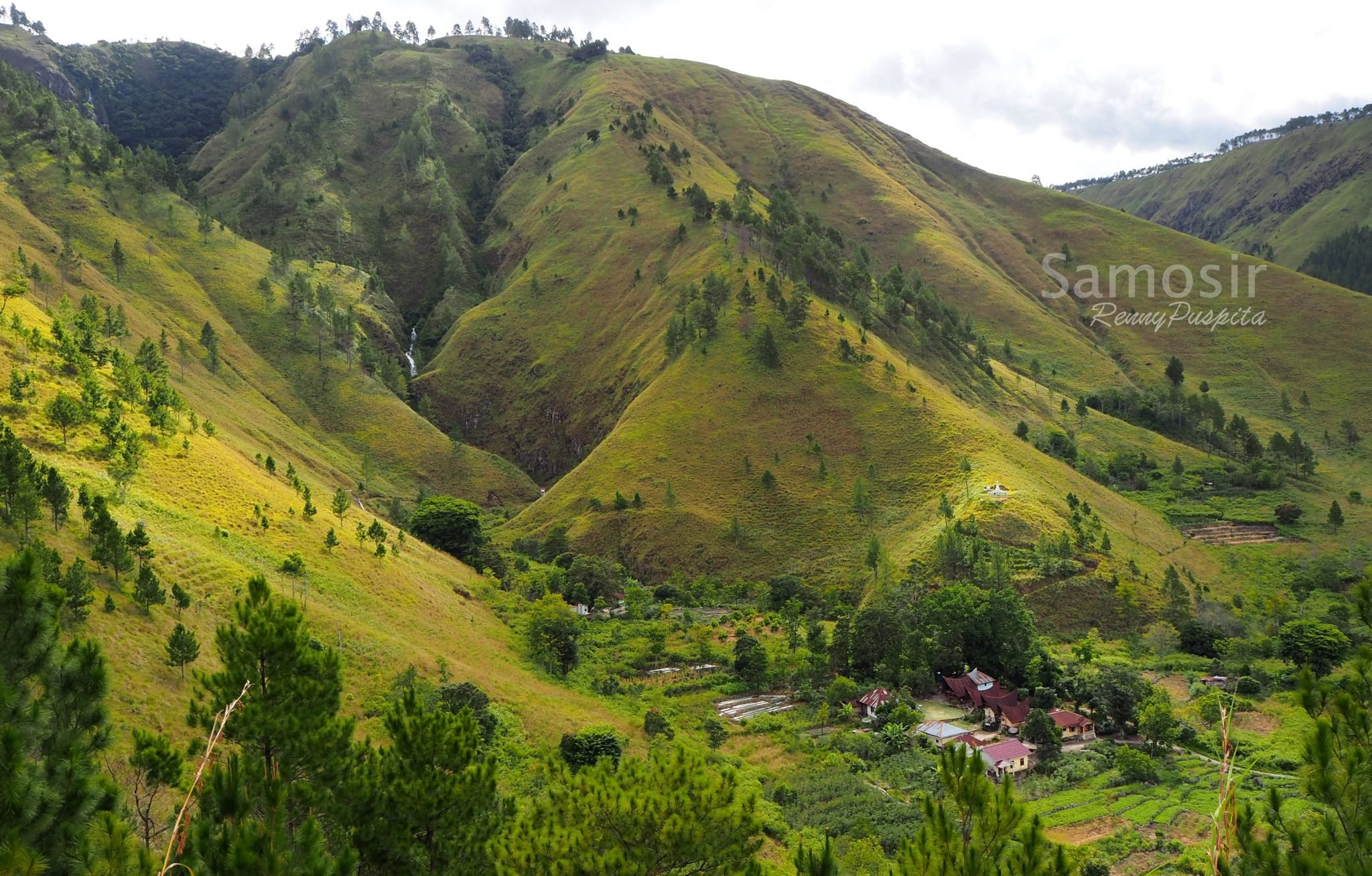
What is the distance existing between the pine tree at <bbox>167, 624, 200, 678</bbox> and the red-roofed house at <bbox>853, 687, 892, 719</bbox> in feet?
126

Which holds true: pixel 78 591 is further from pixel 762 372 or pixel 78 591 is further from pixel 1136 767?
pixel 762 372

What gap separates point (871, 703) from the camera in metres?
53.4

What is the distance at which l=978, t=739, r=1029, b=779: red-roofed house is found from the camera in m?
44.6

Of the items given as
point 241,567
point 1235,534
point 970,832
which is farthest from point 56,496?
point 1235,534

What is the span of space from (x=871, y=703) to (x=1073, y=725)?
12.3 m

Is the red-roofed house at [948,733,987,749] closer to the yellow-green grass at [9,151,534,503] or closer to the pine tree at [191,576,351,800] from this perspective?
the pine tree at [191,576,351,800]

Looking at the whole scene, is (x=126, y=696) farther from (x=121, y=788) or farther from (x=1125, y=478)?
(x=1125, y=478)

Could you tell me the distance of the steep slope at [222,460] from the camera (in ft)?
134

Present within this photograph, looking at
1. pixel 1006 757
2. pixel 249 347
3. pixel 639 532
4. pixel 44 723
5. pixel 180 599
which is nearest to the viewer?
pixel 44 723

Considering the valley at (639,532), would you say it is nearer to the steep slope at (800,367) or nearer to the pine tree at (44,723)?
the pine tree at (44,723)

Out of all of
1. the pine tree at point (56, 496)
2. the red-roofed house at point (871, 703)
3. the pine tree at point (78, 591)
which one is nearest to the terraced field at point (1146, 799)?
the red-roofed house at point (871, 703)

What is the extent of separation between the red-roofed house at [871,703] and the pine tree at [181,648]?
3831 cm

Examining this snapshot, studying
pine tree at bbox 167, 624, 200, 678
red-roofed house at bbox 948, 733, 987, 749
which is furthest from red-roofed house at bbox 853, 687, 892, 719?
pine tree at bbox 167, 624, 200, 678

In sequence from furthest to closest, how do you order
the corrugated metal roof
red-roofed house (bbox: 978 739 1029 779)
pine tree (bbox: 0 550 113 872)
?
the corrugated metal roof, red-roofed house (bbox: 978 739 1029 779), pine tree (bbox: 0 550 113 872)
